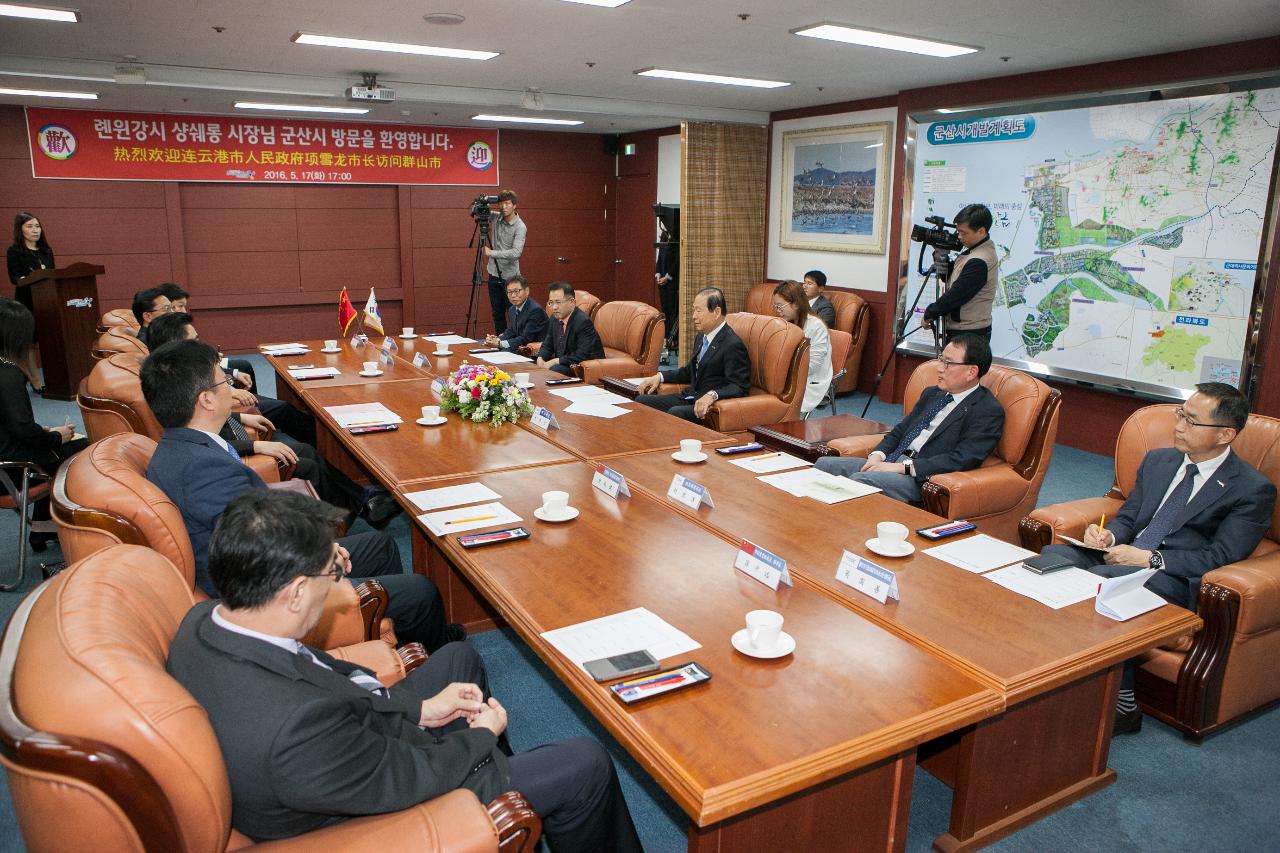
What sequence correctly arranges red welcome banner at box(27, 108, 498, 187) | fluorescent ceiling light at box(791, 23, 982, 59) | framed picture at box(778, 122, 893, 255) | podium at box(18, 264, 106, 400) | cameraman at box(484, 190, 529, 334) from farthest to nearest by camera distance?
red welcome banner at box(27, 108, 498, 187)
cameraman at box(484, 190, 529, 334)
framed picture at box(778, 122, 893, 255)
podium at box(18, 264, 106, 400)
fluorescent ceiling light at box(791, 23, 982, 59)

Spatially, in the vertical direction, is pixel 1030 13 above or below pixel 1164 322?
above

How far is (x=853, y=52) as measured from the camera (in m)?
5.28

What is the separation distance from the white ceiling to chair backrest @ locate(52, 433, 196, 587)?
9.66 ft

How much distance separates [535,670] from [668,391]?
104 inches

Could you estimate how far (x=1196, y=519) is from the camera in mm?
2686

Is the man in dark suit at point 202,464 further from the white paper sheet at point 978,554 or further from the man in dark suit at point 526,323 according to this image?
the man in dark suit at point 526,323

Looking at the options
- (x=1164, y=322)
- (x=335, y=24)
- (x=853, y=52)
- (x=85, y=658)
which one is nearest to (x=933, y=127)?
(x=853, y=52)

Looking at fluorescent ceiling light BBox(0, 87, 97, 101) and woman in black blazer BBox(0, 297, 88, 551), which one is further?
fluorescent ceiling light BBox(0, 87, 97, 101)

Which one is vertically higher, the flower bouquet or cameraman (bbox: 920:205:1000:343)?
cameraman (bbox: 920:205:1000:343)

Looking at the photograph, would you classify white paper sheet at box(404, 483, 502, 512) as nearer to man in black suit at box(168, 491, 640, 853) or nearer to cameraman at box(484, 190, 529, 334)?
man in black suit at box(168, 491, 640, 853)

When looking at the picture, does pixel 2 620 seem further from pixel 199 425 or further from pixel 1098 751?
pixel 1098 751

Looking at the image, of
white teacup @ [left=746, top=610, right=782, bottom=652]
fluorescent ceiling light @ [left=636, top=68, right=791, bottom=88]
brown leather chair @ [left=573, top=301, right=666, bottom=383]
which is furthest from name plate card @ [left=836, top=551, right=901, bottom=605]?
fluorescent ceiling light @ [left=636, top=68, right=791, bottom=88]

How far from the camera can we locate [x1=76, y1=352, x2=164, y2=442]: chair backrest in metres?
3.28

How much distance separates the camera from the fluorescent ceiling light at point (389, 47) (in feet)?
16.7
